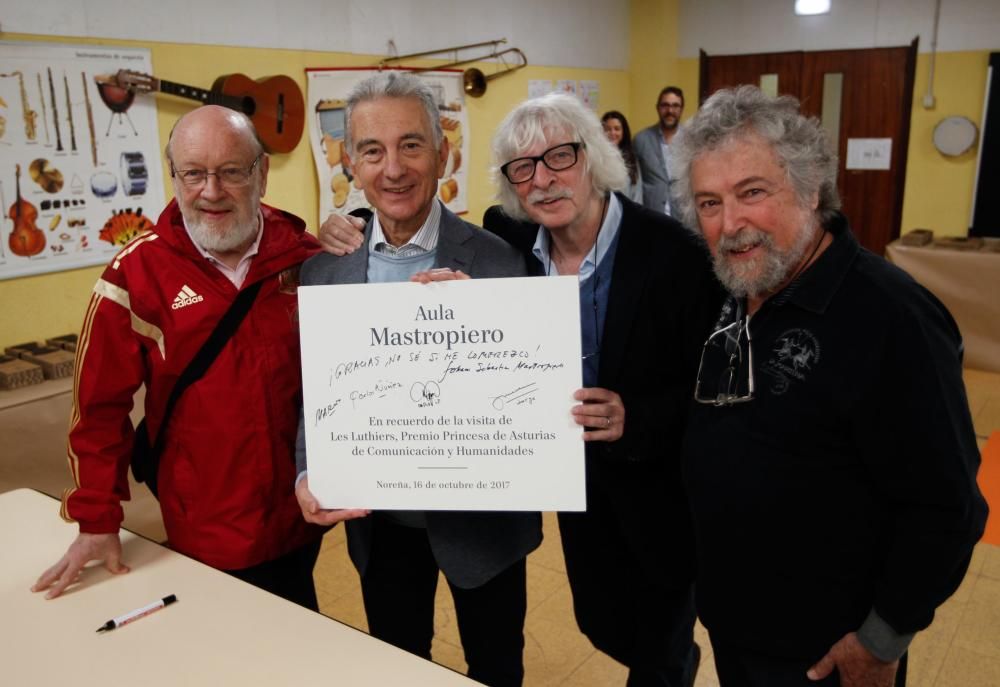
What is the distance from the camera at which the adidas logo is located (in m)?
1.59

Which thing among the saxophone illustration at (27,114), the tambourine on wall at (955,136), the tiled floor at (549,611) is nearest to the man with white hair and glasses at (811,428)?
the tiled floor at (549,611)

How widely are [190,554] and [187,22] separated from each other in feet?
9.13

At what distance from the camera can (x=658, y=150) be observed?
20.5 ft

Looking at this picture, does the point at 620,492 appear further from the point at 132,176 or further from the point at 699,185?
the point at 132,176

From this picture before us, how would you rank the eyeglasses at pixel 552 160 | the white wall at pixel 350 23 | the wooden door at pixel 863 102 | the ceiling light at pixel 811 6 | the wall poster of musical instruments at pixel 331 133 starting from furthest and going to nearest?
the wooden door at pixel 863 102, the ceiling light at pixel 811 6, the wall poster of musical instruments at pixel 331 133, the white wall at pixel 350 23, the eyeglasses at pixel 552 160

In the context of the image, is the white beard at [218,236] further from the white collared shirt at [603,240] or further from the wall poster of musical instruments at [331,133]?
the wall poster of musical instruments at [331,133]

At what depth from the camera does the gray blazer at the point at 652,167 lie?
244 inches

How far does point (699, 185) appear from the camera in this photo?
1.37 meters

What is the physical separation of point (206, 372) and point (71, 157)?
6.65 feet

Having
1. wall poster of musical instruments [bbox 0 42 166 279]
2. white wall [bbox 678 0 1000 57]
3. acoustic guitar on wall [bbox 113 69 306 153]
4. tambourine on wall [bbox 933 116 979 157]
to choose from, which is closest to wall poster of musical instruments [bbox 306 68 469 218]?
acoustic guitar on wall [bbox 113 69 306 153]

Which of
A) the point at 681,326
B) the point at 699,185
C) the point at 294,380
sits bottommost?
the point at 294,380

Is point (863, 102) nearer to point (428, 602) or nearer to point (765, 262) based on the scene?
point (765, 262)

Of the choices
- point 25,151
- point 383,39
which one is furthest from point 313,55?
point 25,151

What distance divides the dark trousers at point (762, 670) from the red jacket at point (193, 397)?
959 mm
